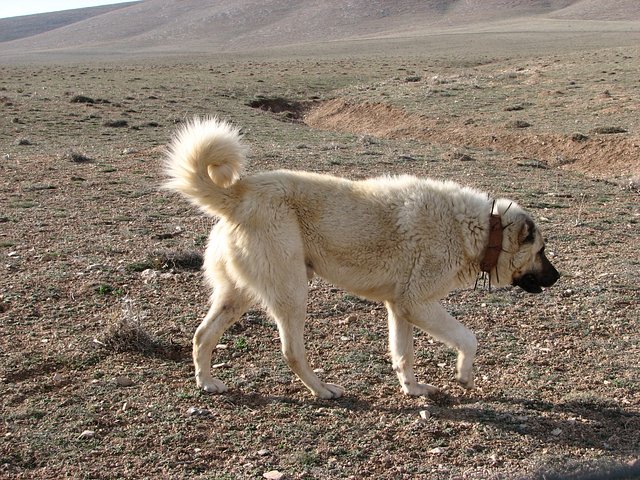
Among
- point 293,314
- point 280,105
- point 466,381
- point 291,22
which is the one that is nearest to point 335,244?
point 293,314

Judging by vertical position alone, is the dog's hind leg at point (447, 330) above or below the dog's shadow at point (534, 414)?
above

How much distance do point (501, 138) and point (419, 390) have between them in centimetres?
1591

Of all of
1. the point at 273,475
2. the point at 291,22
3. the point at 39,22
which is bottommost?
the point at 273,475

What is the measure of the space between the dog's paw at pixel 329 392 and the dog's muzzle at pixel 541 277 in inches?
66.4

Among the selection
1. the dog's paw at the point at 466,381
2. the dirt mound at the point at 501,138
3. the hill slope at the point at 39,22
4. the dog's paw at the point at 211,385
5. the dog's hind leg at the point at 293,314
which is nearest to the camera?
the dog's hind leg at the point at 293,314

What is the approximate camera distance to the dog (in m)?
4.94

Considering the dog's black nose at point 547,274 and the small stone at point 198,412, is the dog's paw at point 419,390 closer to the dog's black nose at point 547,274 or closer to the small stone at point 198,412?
the dog's black nose at point 547,274

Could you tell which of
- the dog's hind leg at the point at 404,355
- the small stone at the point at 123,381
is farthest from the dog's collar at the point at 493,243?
the small stone at the point at 123,381

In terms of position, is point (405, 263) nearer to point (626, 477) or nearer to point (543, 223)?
point (626, 477)

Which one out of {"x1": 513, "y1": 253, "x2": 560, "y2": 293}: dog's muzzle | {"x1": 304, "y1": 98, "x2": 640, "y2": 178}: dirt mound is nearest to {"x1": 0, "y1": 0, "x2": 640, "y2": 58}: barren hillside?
{"x1": 304, "y1": 98, "x2": 640, "y2": 178}: dirt mound

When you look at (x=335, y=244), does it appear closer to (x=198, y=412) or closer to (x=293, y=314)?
(x=293, y=314)

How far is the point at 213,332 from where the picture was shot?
5.27 metres

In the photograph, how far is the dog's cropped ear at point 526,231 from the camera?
18.0 feet

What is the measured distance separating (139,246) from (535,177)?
27.8ft
